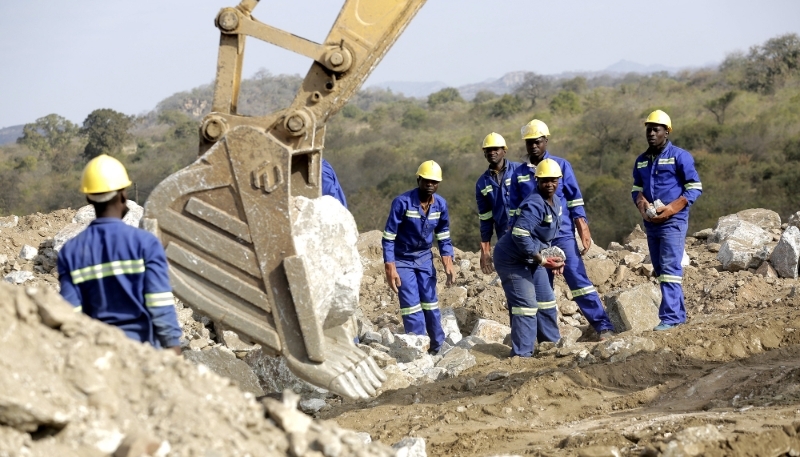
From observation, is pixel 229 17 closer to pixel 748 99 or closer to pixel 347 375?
pixel 347 375

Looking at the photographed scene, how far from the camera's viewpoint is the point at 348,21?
5.71 m

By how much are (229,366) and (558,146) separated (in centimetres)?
2375

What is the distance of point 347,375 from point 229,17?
7.40ft

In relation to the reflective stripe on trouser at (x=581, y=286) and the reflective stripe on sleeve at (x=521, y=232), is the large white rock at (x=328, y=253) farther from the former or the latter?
the reflective stripe on trouser at (x=581, y=286)

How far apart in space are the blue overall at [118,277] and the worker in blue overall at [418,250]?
4.50m

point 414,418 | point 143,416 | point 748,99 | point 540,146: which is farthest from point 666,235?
point 748,99

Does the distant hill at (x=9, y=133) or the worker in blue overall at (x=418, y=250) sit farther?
the distant hill at (x=9, y=133)

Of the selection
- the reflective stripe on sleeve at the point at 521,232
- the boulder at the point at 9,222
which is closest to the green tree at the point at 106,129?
the boulder at the point at 9,222

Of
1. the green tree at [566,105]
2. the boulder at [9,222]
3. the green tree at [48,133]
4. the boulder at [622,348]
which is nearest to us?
the boulder at [622,348]

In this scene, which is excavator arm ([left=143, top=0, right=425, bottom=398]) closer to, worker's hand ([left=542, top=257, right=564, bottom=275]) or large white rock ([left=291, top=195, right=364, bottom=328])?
large white rock ([left=291, top=195, right=364, bottom=328])

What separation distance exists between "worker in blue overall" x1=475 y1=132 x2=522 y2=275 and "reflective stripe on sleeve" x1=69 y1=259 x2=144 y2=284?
502 cm

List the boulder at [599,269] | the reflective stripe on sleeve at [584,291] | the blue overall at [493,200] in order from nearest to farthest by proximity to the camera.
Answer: the reflective stripe on sleeve at [584,291] → the blue overall at [493,200] → the boulder at [599,269]

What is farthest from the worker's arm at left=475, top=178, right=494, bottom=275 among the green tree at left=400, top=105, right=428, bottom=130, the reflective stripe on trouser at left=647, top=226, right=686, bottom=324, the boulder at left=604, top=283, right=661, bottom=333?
the green tree at left=400, top=105, right=428, bottom=130

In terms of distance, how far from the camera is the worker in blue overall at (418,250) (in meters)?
8.62
